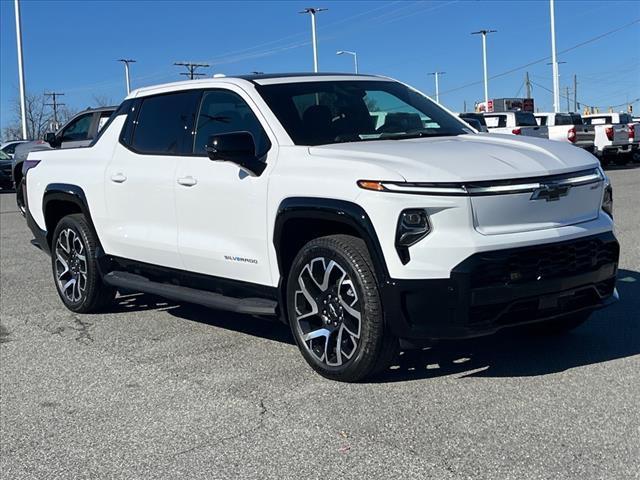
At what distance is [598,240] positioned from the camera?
470 cm

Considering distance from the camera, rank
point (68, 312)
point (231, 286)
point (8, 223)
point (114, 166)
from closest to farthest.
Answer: point (231, 286)
point (114, 166)
point (68, 312)
point (8, 223)

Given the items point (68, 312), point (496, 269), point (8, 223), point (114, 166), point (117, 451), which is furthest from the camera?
point (8, 223)

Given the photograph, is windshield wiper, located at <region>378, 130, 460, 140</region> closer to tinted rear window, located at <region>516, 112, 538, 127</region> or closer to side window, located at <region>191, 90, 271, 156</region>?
side window, located at <region>191, 90, 271, 156</region>

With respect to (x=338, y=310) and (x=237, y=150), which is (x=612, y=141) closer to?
(x=237, y=150)

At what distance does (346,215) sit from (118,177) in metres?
2.60

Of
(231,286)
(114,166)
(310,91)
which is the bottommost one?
(231,286)

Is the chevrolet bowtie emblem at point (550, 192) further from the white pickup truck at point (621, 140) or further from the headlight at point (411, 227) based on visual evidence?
the white pickup truck at point (621, 140)

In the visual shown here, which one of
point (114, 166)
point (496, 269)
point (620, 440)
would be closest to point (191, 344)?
point (114, 166)

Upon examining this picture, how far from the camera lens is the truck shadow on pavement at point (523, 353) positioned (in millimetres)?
4953

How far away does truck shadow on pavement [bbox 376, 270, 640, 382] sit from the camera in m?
4.95

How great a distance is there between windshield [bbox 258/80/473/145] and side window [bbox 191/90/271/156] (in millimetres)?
174

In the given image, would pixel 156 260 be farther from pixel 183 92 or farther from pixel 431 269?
pixel 431 269

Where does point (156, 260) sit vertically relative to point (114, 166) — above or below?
below

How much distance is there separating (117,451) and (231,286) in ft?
5.53
